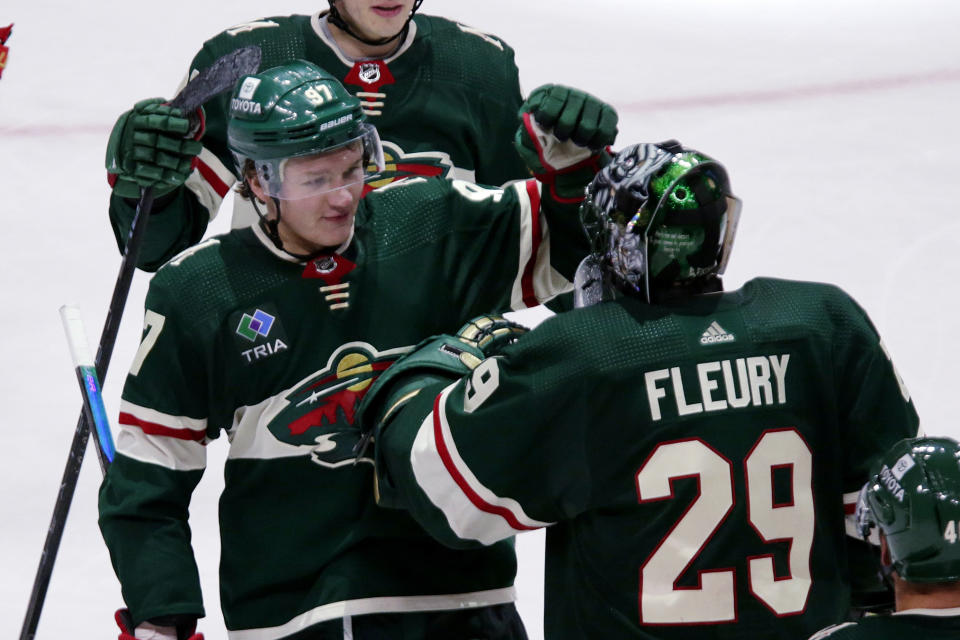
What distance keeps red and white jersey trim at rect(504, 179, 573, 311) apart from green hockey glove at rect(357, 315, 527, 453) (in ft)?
0.96

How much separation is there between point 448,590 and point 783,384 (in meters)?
0.64

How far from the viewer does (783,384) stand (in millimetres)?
2096

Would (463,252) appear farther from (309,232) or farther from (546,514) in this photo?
(546,514)

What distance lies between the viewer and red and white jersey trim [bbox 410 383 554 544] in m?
2.13

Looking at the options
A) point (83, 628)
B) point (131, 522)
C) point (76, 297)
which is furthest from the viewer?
point (76, 297)

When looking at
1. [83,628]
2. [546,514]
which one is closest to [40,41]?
[83,628]

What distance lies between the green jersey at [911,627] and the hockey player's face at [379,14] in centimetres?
159

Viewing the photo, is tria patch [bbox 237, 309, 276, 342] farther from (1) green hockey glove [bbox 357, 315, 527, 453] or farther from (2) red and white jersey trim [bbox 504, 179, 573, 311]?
(2) red and white jersey trim [bbox 504, 179, 573, 311]

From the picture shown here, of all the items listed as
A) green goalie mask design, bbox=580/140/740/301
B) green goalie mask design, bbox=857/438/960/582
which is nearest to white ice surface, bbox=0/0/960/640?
green goalie mask design, bbox=580/140/740/301

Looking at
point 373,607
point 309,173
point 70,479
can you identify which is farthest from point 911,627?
point 70,479

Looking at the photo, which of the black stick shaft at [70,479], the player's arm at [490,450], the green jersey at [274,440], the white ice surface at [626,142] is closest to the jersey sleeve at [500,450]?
the player's arm at [490,450]

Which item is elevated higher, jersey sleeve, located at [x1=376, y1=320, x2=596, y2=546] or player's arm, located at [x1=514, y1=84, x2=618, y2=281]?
player's arm, located at [x1=514, y1=84, x2=618, y2=281]

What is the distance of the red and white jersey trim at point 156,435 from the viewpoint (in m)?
2.42

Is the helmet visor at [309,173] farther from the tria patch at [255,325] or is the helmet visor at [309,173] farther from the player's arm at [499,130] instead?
the player's arm at [499,130]
